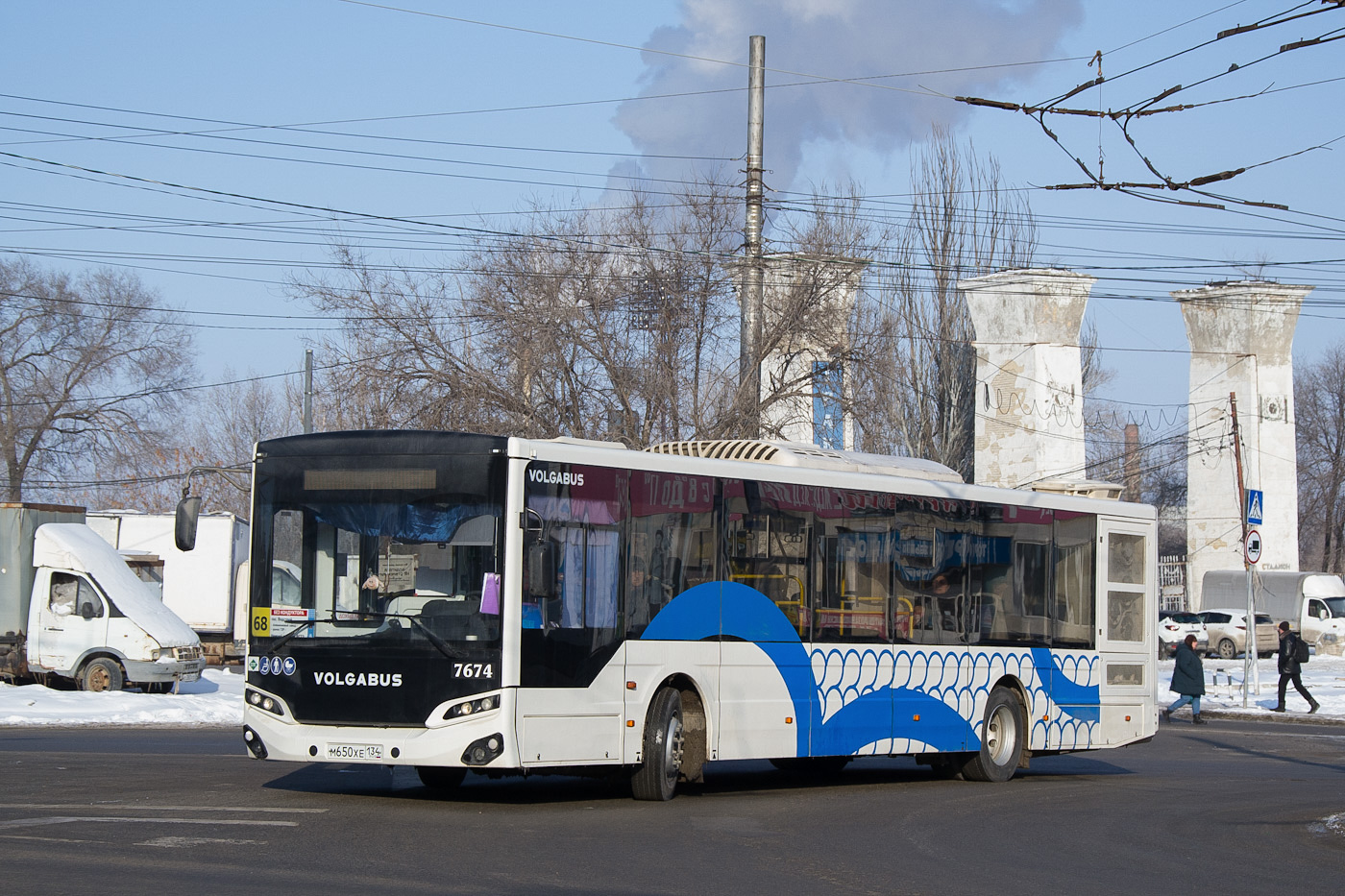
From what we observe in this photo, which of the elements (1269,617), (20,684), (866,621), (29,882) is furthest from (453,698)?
(1269,617)

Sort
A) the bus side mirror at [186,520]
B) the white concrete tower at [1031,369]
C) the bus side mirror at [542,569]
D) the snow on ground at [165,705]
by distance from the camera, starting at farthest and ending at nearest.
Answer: the white concrete tower at [1031,369] < the snow on ground at [165,705] < the bus side mirror at [186,520] < the bus side mirror at [542,569]

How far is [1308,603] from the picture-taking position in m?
49.3

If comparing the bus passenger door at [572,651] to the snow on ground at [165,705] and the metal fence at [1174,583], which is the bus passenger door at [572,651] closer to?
the snow on ground at [165,705]

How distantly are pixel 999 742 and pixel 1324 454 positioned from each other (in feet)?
225

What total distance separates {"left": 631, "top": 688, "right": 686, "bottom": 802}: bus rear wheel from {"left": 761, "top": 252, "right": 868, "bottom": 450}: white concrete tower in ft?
59.1

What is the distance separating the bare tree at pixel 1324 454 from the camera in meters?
77.5

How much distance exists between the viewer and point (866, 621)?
1457 cm

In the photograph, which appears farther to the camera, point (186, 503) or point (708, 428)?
point (708, 428)

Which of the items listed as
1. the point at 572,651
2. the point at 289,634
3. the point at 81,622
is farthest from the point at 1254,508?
the point at 81,622

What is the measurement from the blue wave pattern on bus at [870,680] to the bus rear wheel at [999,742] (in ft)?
0.66

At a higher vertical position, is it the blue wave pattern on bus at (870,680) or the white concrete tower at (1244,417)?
the white concrete tower at (1244,417)

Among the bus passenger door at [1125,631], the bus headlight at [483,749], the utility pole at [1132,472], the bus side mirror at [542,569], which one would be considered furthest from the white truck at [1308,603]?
the bus headlight at [483,749]

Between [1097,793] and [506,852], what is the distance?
8.00 metres

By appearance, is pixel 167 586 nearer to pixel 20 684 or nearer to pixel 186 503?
pixel 20 684
